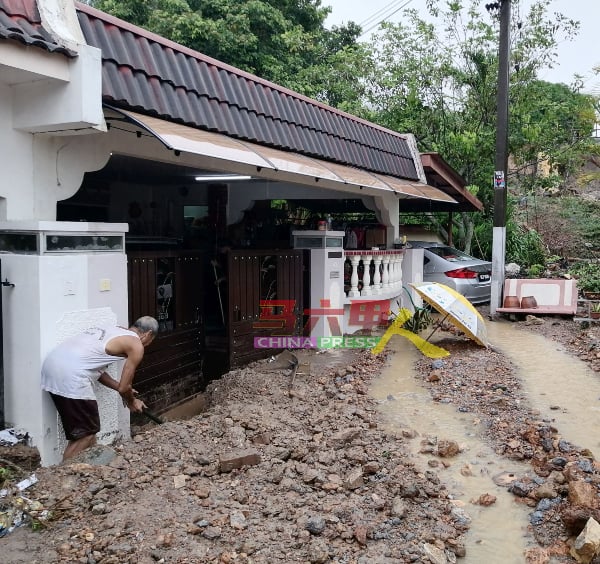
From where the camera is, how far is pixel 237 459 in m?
3.94

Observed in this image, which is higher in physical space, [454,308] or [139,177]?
[139,177]

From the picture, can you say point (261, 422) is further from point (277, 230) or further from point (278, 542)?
point (277, 230)

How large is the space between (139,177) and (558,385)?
676cm

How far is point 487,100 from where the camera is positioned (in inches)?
594

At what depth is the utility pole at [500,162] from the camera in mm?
10547

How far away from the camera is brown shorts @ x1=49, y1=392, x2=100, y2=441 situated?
411 centimetres

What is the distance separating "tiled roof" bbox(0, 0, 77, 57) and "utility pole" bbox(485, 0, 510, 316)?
8.58 metres

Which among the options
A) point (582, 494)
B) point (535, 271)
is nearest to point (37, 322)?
point (582, 494)

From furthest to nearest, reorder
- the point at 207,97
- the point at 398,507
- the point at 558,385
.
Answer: the point at 558,385, the point at 207,97, the point at 398,507

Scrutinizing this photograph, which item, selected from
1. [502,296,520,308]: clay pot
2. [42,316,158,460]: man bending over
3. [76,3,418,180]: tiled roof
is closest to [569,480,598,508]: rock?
[42,316,158,460]: man bending over

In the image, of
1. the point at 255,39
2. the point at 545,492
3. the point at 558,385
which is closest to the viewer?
the point at 545,492

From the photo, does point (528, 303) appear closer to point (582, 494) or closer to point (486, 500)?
point (486, 500)

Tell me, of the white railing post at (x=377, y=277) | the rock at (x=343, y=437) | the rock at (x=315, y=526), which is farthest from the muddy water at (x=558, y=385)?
the rock at (x=315, y=526)

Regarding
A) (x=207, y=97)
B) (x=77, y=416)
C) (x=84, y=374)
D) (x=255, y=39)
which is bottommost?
(x=77, y=416)
